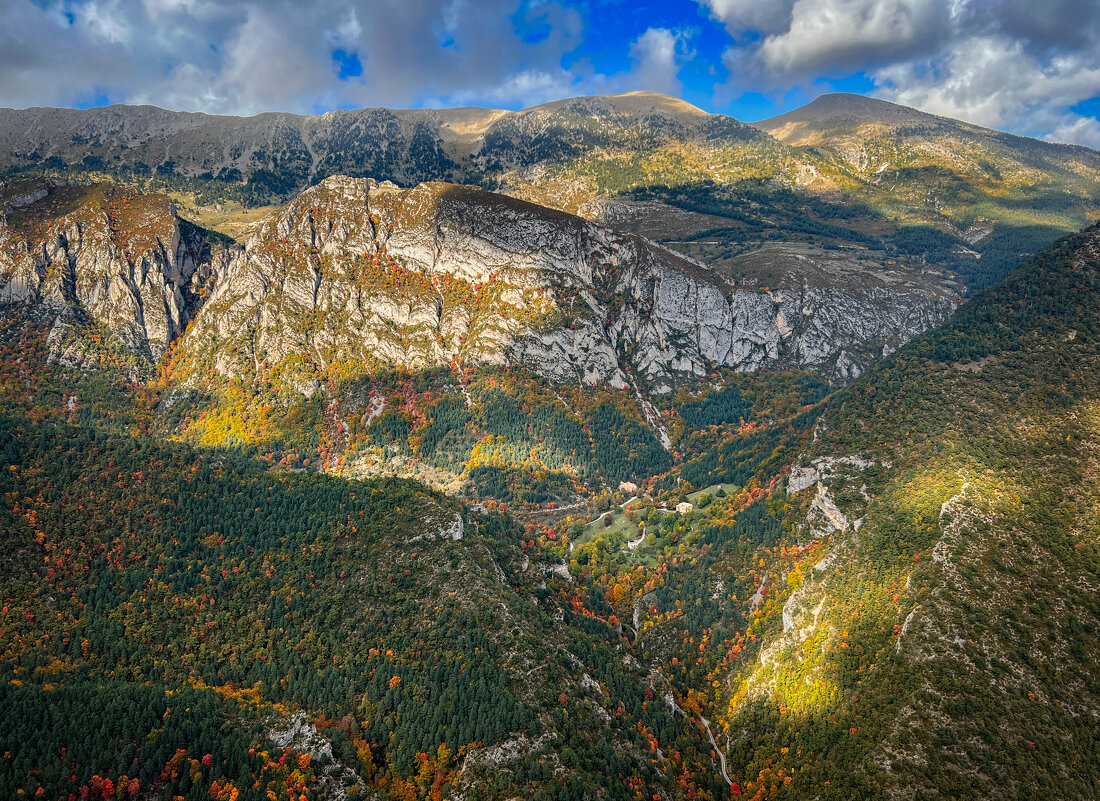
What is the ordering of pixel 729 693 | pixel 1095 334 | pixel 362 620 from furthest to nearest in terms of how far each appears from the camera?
pixel 1095 334, pixel 729 693, pixel 362 620

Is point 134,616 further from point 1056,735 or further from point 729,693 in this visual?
point 1056,735

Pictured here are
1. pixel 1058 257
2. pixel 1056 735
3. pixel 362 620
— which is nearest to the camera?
pixel 1056 735

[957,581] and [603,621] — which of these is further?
[603,621]

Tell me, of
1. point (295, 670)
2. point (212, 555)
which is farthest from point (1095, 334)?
point (212, 555)

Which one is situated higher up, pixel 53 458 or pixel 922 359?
pixel 922 359

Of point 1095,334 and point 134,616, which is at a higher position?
point 1095,334

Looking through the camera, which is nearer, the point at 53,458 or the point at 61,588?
the point at 61,588

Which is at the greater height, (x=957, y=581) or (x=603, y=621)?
(x=957, y=581)

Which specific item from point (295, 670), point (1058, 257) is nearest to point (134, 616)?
point (295, 670)

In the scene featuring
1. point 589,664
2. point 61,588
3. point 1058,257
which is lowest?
point 589,664

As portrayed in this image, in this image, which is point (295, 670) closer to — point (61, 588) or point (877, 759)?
point (61, 588)
